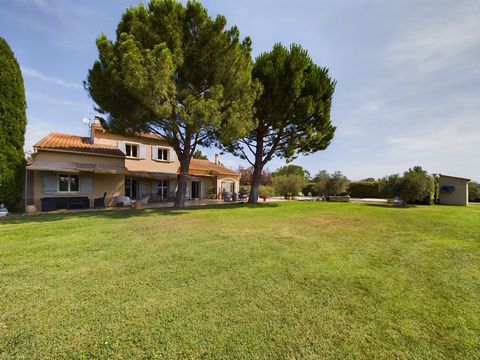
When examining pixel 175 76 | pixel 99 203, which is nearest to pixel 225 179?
pixel 99 203

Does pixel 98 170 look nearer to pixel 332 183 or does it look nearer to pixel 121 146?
pixel 121 146

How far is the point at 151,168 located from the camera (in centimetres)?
2602

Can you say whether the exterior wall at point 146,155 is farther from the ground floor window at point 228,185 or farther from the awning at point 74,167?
the ground floor window at point 228,185

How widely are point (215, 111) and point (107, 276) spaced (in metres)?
12.9

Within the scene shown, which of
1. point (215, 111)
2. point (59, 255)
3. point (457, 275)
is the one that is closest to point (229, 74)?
point (215, 111)

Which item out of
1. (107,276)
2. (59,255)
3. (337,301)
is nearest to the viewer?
(337,301)

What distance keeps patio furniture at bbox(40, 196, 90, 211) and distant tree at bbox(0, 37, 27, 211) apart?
1.71 m

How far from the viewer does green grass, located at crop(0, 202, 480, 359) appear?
10.7ft

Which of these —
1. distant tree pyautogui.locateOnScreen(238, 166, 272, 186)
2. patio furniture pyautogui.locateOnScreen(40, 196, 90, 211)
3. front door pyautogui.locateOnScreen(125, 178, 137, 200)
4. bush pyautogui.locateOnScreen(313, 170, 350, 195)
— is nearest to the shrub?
bush pyautogui.locateOnScreen(313, 170, 350, 195)

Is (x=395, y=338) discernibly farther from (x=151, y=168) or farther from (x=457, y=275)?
(x=151, y=168)

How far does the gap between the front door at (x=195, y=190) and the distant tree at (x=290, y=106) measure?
8.20 meters

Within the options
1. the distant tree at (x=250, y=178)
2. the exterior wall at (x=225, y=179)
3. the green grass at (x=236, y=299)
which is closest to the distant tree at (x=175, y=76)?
the green grass at (x=236, y=299)

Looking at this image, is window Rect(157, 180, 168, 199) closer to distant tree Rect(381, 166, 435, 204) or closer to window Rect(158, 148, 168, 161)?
Answer: window Rect(158, 148, 168, 161)

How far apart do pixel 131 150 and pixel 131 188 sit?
3988mm
